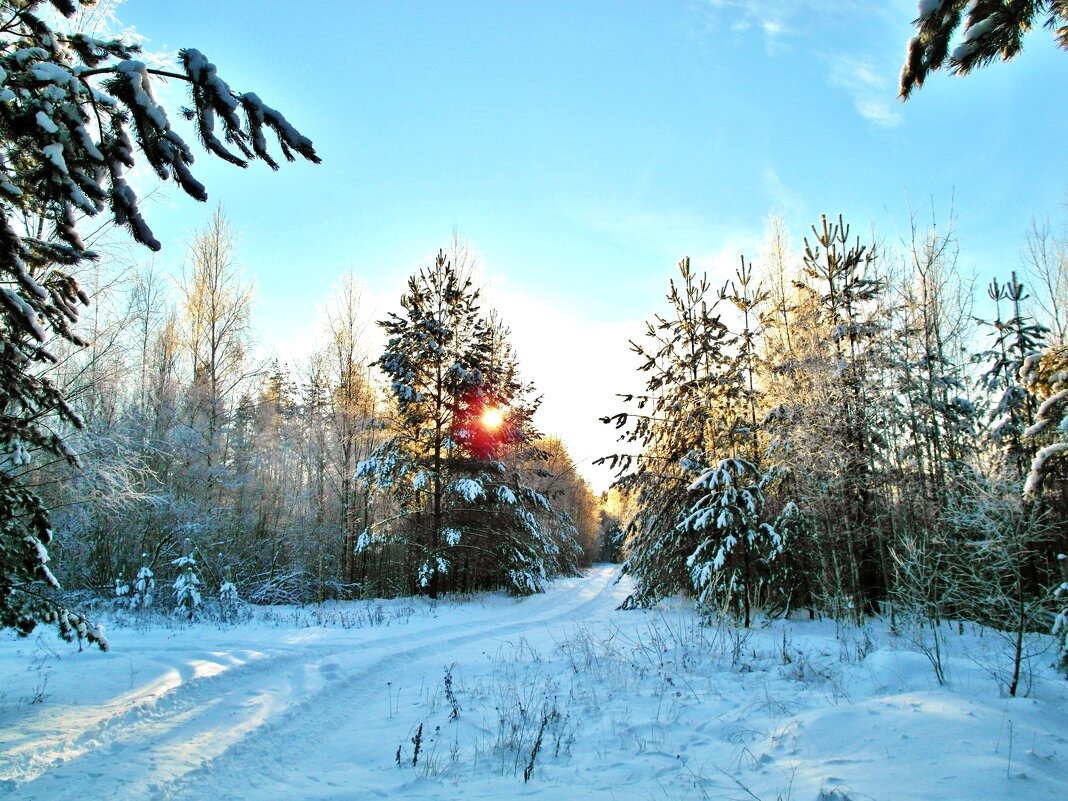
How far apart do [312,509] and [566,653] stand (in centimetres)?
1897

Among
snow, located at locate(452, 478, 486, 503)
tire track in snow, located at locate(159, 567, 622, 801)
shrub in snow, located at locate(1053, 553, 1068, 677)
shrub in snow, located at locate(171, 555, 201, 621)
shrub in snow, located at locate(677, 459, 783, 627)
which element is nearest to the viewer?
tire track in snow, located at locate(159, 567, 622, 801)

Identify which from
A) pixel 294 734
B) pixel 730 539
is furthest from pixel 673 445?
pixel 294 734

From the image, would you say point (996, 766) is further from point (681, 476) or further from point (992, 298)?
point (992, 298)

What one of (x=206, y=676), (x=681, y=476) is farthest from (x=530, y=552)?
(x=206, y=676)

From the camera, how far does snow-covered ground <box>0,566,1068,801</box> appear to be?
4.23 m

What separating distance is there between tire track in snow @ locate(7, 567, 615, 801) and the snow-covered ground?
0.03 metres

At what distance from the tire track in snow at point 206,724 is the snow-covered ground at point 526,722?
0.03 meters

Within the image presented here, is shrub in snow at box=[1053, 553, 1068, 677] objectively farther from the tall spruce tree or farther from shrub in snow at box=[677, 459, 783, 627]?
the tall spruce tree

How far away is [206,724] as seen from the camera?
5.68 m

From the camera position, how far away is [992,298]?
17484 millimetres

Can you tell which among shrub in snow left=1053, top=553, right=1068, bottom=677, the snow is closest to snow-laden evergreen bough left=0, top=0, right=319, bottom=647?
shrub in snow left=1053, top=553, right=1068, bottom=677

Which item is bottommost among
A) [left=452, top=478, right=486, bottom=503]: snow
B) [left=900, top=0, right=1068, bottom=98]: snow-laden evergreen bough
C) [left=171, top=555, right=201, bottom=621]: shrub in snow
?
[left=171, top=555, right=201, bottom=621]: shrub in snow

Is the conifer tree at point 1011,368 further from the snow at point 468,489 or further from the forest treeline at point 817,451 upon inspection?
the snow at point 468,489

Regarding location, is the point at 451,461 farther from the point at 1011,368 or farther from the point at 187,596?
the point at 1011,368
